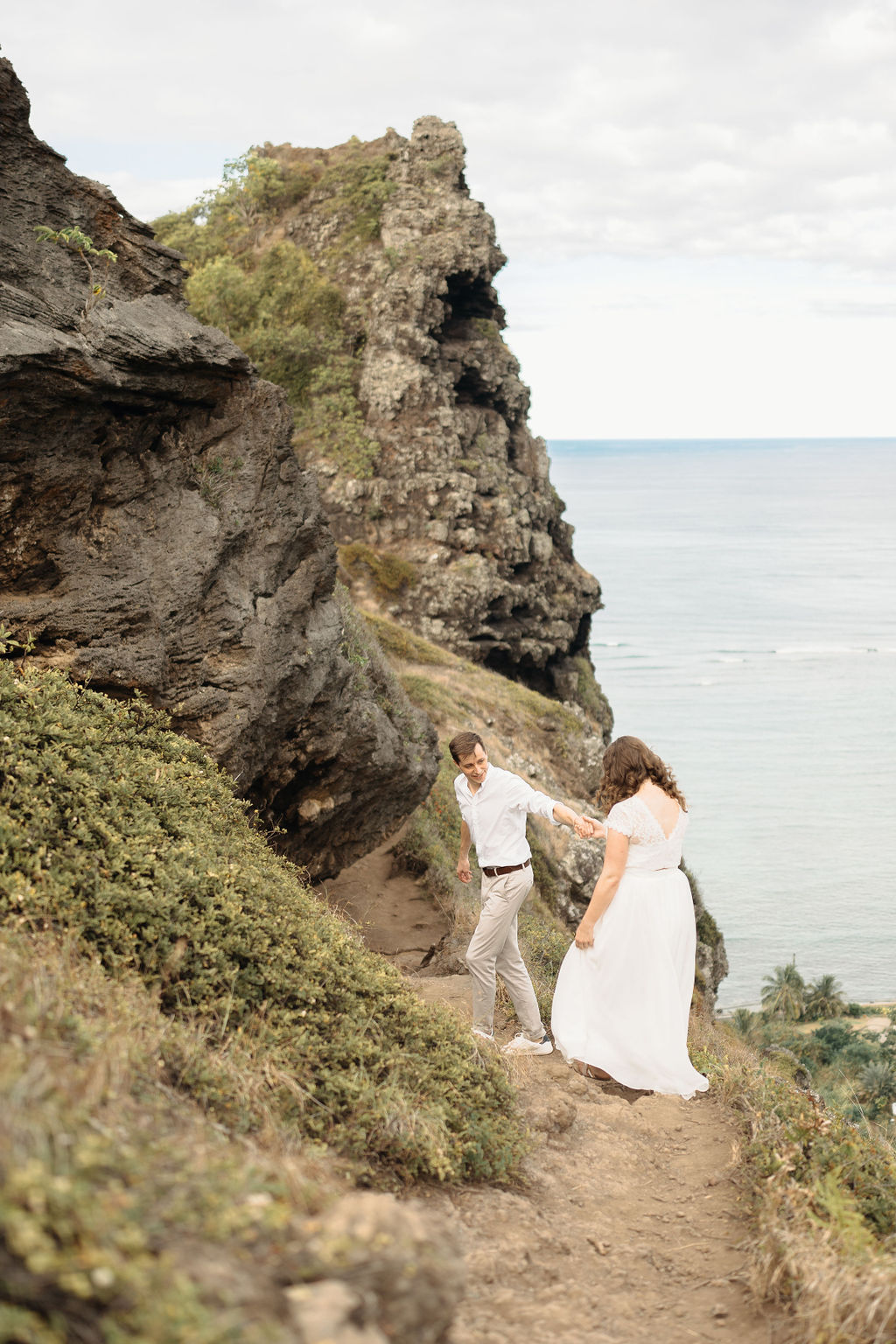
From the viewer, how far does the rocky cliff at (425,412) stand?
36.0m

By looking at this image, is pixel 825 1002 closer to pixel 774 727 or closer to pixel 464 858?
pixel 774 727

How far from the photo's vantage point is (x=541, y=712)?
30.4 metres

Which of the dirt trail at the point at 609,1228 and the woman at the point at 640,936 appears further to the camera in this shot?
the woman at the point at 640,936

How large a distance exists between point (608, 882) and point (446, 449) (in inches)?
1212

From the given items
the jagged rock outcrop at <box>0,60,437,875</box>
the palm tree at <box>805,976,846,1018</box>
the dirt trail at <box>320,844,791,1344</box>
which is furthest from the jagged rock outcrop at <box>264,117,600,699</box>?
the dirt trail at <box>320,844,791,1344</box>

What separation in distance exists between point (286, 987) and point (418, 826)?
32.1 ft

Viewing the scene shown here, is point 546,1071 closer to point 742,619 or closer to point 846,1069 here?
point 846,1069

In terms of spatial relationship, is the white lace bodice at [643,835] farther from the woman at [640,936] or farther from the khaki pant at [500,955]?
the khaki pant at [500,955]

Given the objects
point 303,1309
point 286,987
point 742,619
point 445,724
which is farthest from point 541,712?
point 742,619

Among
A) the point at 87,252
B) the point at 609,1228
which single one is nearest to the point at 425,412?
the point at 87,252

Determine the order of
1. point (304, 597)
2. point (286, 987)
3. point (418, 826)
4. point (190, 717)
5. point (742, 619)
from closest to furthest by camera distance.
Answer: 1. point (286, 987)
2. point (190, 717)
3. point (304, 597)
4. point (418, 826)
5. point (742, 619)

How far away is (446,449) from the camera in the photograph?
120ft

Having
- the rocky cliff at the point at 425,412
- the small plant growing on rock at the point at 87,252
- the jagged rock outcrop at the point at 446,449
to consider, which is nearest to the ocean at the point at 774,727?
the rocky cliff at the point at 425,412

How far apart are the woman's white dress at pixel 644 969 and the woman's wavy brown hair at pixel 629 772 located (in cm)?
10
